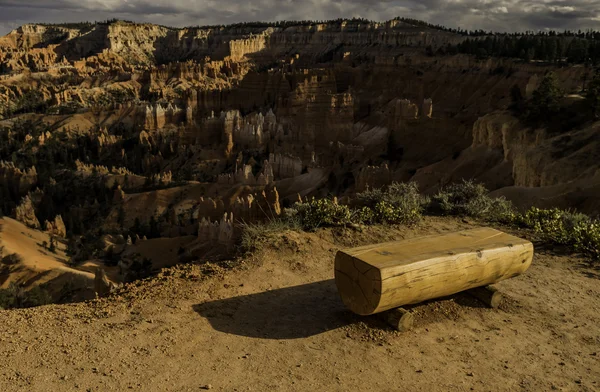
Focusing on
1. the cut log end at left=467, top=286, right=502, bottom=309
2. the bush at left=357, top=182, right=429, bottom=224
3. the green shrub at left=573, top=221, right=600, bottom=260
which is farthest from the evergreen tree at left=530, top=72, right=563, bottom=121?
the cut log end at left=467, top=286, right=502, bottom=309

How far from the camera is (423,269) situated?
634 cm

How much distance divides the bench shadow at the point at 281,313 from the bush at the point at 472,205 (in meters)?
5.30

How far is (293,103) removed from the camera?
65.8 metres

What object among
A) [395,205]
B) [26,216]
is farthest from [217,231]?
[26,216]

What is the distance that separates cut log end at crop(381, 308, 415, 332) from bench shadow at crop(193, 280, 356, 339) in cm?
56

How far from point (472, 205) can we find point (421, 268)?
5996 mm

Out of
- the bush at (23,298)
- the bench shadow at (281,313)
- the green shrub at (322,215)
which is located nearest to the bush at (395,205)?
the green shrub at (322,215)

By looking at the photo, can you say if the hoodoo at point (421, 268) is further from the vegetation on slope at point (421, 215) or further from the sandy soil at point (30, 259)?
the sandy soil at point (30, 259)

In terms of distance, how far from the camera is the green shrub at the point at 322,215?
9938 mm

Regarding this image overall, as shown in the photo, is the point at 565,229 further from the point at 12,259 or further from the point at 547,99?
the point at 12,259

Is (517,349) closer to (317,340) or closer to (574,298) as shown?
(574,298)

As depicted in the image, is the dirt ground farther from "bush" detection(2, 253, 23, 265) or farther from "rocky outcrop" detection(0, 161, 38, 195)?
"rocky outcrop" detection(0, 161, 38, 195)

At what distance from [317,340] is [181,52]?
537ft

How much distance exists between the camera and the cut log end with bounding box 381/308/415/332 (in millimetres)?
6500
